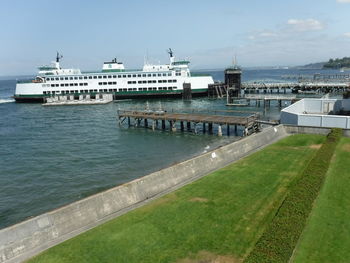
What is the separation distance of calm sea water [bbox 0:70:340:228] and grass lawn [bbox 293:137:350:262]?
56.2 feet

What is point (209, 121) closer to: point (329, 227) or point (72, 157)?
point (72, 157)

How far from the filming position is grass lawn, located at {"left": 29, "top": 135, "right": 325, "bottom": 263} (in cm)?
1388

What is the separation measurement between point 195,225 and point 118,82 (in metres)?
87.4

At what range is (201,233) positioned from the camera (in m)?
15.4

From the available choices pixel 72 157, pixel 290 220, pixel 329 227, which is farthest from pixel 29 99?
pixel 329 227

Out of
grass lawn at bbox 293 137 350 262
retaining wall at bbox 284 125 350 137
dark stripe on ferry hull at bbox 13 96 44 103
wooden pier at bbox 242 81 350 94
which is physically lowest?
grass lawn at bbox 293 137 350 262

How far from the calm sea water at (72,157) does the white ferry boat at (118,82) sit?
34.7m

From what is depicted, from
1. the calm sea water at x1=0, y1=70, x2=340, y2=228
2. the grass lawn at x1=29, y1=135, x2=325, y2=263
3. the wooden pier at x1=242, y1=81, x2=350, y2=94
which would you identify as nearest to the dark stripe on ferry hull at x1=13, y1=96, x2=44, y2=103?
the calm sea water at x1=0, y1=70, x2=340, y2=228

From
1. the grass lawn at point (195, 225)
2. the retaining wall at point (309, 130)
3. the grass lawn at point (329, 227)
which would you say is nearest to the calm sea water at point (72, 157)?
the retaining wall at point (309, 130)

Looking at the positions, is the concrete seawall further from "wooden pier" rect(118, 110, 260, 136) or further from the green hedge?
"wooden pier" rect(118, 110, 260, 136)

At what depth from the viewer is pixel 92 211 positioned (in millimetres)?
17391

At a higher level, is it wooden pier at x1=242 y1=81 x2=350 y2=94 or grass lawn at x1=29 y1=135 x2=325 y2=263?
wooden pier at x1=242 y1=81 x2=350 y2=94

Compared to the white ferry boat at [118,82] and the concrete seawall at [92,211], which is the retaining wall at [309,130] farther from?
the white ferry boat at [118,82]

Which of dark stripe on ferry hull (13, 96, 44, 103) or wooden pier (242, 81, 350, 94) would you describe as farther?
dark stripe on ferry hull (13, 96, 44, 103)
